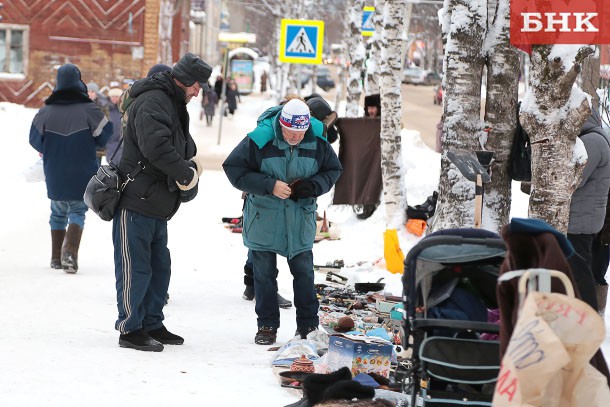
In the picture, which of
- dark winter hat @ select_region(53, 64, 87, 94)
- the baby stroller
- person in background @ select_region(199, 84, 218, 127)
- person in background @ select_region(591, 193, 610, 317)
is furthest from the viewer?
person in background @ select_region(199, 84, 218, 127)

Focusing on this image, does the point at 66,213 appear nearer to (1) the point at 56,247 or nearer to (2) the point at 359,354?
(1) the point at 56,247

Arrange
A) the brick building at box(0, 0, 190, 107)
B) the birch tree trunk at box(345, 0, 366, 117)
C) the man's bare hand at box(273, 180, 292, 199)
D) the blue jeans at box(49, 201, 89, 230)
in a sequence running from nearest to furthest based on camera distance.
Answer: the man's bare hand at box(273, 180, 292, 199) → the blue jeans at box(49, 201, 89, 230) → the birch tree trunk at box(345, 0, 366, 117) → the brick building at box(0, 0, 190, 107)

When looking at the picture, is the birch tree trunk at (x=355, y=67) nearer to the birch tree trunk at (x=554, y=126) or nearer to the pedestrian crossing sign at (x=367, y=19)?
the pedestrian crossing sign at (x=367, y=19)

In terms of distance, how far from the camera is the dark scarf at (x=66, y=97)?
429 inches

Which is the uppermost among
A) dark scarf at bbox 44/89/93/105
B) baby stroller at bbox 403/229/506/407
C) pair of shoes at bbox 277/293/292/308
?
dark scarf at bbox 44/89/93/105

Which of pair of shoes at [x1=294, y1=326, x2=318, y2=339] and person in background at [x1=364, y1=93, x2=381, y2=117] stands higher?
person in background at [x1=364, y1=93, x2=381, y2=117]

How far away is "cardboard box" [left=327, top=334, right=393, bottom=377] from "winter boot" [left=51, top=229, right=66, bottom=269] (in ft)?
16.7

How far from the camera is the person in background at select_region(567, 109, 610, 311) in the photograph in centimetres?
856

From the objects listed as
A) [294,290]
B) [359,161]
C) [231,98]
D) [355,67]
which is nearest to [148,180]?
[294,290]

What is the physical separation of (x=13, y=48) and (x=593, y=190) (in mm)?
35365

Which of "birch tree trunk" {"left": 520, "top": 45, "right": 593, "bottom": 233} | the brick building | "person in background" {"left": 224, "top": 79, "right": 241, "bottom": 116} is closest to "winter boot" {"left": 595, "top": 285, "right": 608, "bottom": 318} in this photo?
"birch tree trunk" {"left": 520, "top": 45, "right": 593, "bottom": 233}

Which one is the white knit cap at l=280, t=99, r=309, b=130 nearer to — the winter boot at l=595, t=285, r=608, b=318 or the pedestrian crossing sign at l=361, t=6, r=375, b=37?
the winter boot at l=595, t=285, r=608, b=318

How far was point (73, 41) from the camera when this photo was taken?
4100cm

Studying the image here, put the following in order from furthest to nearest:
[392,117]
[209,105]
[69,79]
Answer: [209,105] < [392,117] < [69,79]
